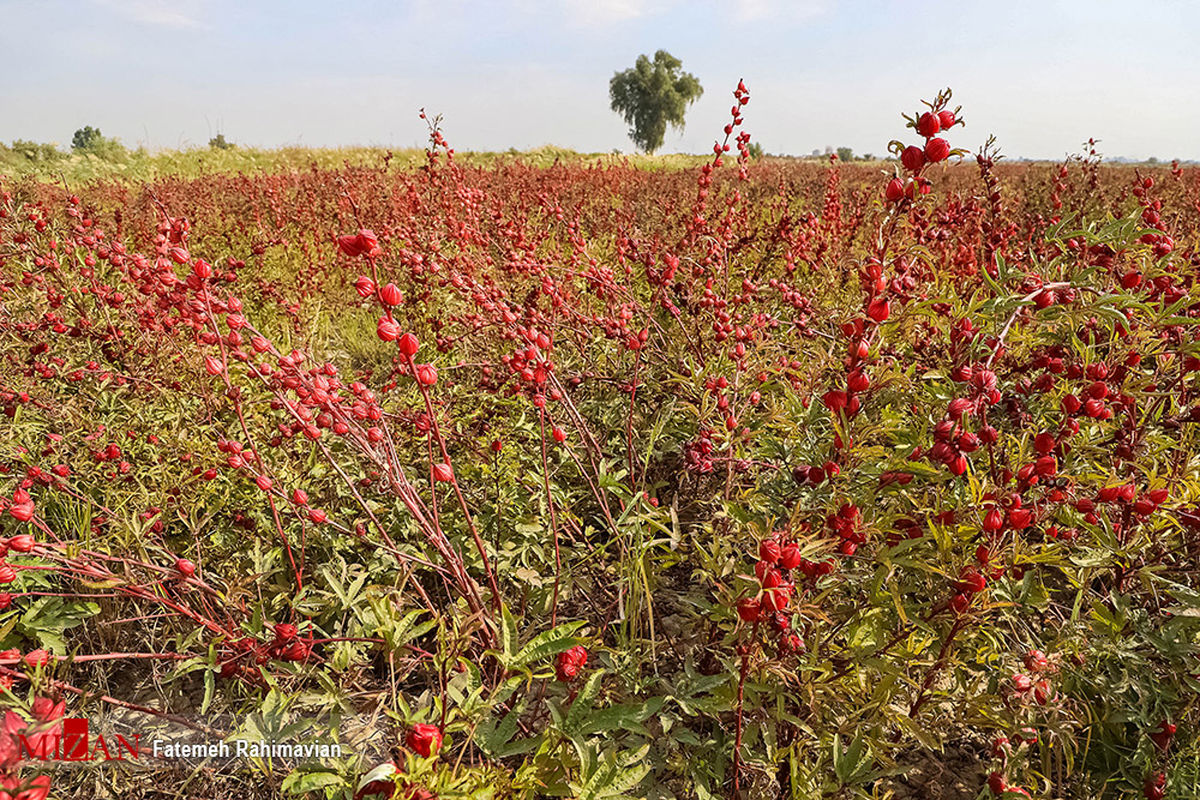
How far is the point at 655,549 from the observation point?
2.61 meters

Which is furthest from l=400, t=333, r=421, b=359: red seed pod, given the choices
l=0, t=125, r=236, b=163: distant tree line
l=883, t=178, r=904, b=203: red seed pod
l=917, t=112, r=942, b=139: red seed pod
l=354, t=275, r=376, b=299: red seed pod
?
l=0, t=125, r=236, b=163: distant tree line

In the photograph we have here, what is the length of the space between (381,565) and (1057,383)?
236 cm

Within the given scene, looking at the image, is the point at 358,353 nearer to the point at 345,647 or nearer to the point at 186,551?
the point at 186,551

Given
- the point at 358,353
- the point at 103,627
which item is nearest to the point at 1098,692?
the point at 103,627

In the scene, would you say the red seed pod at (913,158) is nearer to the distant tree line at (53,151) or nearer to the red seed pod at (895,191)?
the red seed pod at (895,191)

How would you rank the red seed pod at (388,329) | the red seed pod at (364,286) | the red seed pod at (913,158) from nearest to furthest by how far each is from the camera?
the red seed pod at (913,158) < the red seed pod at (388,329) < the red seed pod at (364,286)

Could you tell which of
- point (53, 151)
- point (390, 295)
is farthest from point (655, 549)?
point (53, 151)

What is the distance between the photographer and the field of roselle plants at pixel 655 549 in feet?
4.20

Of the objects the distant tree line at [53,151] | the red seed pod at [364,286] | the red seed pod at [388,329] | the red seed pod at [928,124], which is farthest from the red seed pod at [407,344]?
the distant tree line at [53,151]

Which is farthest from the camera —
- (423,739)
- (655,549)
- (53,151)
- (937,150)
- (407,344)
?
(53,151)

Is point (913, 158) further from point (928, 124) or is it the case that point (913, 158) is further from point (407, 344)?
point (407, 344)


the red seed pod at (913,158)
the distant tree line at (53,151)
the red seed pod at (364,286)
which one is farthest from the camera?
the distant tree line at (53,151)

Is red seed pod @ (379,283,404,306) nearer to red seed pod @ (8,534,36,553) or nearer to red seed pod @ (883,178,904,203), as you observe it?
red seed pod @ (8,534,36,553)

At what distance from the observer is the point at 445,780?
3.57 ft
